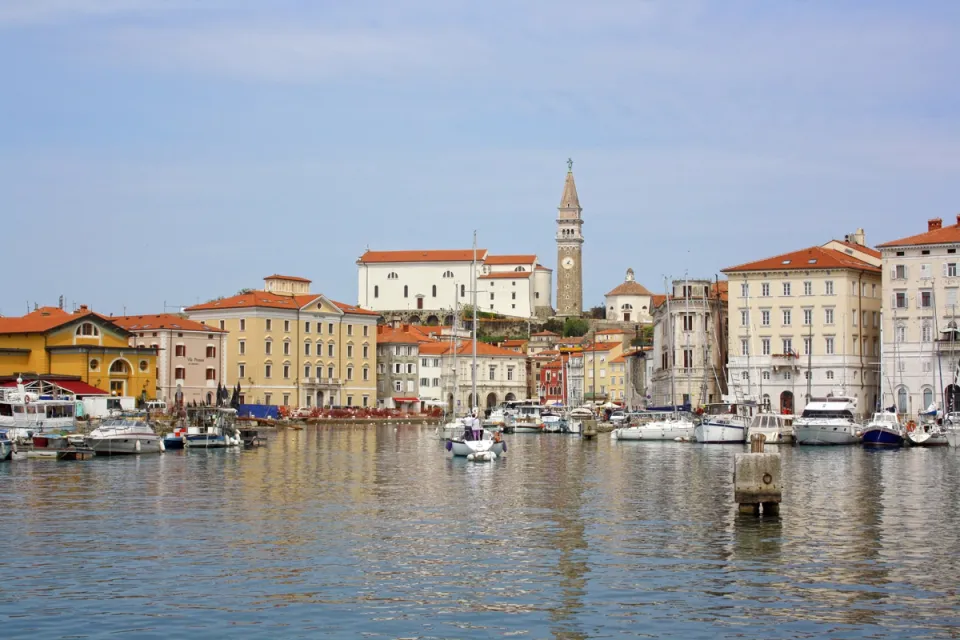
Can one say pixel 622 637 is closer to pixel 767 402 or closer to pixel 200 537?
pixel 200 537

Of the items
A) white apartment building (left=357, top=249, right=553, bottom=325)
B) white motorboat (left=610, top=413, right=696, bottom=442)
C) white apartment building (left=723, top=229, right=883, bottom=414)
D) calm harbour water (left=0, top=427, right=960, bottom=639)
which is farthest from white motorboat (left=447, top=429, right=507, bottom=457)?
white apartment building (left=357, top=249, right=553, bottom=325)

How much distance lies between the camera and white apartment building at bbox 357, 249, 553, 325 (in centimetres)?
17525

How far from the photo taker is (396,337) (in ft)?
453

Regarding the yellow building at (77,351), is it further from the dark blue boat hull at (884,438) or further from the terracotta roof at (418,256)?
the terracotta roof at (418,256)

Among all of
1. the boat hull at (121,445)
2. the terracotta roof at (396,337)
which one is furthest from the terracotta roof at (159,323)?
the boat hull at (121,445)

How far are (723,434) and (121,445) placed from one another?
3089 cm

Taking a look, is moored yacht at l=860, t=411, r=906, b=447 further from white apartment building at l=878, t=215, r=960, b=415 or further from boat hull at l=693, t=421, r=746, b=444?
white apartment building at l=878, t=215, r=960, b=415

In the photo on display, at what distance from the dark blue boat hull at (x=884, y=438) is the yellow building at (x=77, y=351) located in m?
52.2

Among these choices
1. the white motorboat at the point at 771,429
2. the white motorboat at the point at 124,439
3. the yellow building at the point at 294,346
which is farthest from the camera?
the yellow building at the point at 294,346

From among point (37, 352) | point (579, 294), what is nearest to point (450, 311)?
point (579, 294)

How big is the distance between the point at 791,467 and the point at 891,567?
25967 millimetres

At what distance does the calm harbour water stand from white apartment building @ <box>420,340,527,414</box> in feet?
307

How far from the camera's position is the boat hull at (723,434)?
225 feet

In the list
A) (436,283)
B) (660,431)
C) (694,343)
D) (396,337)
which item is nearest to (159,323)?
(396,337)
